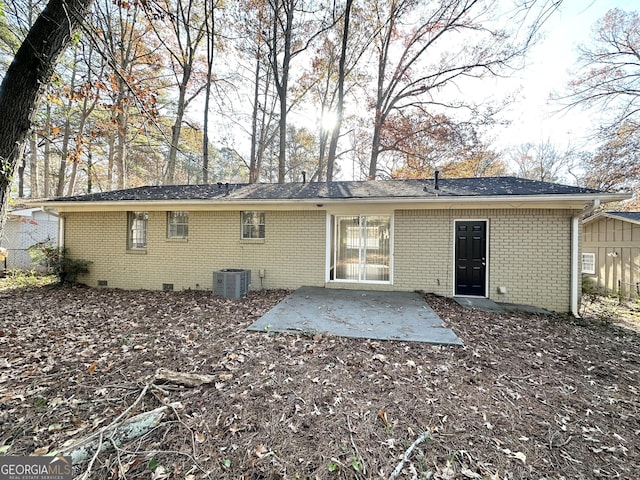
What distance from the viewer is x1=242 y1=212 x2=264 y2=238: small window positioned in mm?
8336

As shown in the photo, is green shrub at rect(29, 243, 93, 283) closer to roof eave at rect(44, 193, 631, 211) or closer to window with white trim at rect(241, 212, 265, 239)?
roof eave at rect(44, 193, 631, 211)

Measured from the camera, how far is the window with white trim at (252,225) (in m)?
8.34

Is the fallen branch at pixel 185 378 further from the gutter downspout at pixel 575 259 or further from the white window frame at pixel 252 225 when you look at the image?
the gutter downspout at pixel 575 259

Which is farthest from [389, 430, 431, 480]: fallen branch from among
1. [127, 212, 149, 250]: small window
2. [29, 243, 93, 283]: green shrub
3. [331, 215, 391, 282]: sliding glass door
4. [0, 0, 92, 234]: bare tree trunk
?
[29, 243, 93, 283]: green shrub

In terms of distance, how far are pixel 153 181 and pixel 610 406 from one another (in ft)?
81.2

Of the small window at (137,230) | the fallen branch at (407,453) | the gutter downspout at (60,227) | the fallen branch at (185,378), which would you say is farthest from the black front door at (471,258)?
the gutter downspout at (60,227)

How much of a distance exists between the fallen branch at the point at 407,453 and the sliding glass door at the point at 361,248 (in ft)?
18.2

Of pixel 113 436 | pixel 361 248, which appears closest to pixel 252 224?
pixel 361 248

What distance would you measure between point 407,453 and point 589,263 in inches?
595

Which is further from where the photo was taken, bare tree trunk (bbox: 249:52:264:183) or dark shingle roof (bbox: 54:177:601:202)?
bare tree trunk (bbox: 249:52:264:183)

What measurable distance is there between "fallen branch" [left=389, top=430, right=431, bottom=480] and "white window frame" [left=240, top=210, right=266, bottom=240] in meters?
6.75

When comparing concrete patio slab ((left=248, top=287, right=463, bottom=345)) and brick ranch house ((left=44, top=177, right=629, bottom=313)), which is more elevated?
brick ranch house ((left=44, top=177, right=629, bottom=313))

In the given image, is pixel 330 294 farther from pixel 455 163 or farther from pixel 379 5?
pixel 379 5

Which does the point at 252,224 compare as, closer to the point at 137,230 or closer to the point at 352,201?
the point at 352,201
